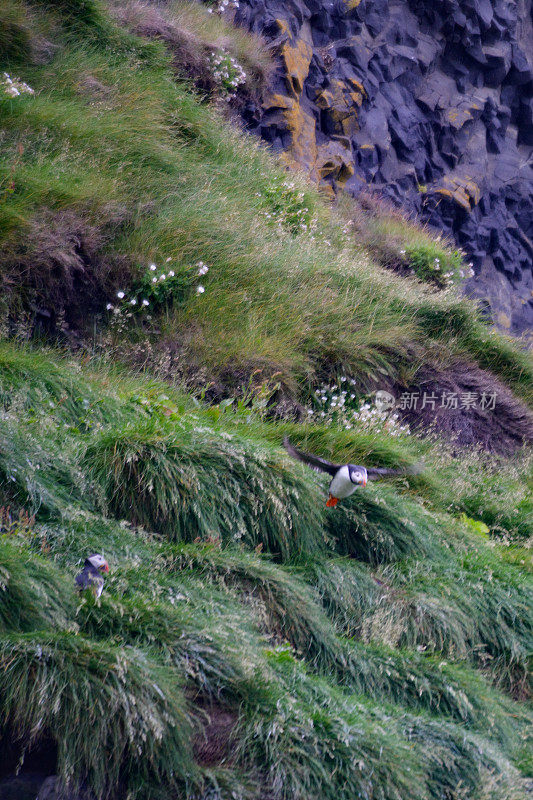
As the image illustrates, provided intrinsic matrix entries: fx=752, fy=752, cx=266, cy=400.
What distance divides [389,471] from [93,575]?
2.42m

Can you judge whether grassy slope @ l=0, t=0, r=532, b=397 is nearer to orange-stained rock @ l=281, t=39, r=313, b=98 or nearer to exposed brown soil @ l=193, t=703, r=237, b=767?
orange-stained rock @ l=281, t=39, r=313, b=98

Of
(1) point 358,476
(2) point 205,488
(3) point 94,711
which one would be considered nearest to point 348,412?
(1) point 358,476

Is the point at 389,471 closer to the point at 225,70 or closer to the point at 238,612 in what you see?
the point at 238,612

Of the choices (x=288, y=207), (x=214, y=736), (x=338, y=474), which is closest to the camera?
(x=214, y=736)

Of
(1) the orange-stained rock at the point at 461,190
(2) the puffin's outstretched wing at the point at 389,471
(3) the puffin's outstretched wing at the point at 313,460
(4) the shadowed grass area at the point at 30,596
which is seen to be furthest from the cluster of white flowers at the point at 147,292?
(1) the orange-stained rock at the point at 461,190

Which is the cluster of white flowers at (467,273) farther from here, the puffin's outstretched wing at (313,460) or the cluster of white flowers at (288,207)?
the puffin's outstretched wing at (313,460)

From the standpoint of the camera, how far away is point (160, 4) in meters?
10.4

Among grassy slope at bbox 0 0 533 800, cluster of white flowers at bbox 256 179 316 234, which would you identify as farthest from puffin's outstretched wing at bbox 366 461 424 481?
cluster of white flowers at bbox 256 179 316 234

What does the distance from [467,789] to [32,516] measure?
93.4 inches

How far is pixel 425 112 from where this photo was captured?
14656 mm

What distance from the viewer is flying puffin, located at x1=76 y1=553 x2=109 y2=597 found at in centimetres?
337

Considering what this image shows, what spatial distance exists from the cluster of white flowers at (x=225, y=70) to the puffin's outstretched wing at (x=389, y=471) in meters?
6.69

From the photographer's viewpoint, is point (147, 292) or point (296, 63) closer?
point (147, 292)

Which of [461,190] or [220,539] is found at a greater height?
[220,539]
